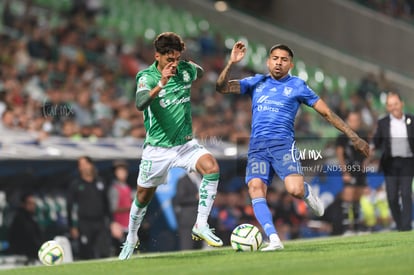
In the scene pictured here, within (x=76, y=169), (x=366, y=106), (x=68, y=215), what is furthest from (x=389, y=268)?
(x=366, y=106)

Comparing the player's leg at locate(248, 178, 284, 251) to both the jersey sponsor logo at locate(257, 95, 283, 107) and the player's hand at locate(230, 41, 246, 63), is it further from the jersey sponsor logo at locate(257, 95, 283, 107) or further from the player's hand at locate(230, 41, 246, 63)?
the player's hand at locate(230, 41, 246, 63)

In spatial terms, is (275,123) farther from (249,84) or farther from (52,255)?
(52,255)

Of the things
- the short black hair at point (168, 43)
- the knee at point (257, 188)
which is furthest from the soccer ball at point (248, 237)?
the short black hair at point (168, 43)

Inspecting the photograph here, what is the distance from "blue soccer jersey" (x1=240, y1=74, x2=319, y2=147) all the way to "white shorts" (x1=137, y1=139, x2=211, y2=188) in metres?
Answer: 0.78

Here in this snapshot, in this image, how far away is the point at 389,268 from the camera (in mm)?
10430

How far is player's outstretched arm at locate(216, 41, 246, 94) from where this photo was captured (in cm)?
1318

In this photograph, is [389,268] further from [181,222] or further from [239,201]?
[239,201]

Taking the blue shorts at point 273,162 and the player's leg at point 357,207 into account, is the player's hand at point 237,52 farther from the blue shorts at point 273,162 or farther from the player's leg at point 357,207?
the player's leg at point 357,207

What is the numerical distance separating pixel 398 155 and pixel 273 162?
4818 mm

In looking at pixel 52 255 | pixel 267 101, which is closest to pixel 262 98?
pixel 267 101

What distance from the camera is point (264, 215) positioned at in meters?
13.1

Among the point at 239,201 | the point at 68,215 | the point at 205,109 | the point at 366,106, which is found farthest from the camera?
the point at 366,106

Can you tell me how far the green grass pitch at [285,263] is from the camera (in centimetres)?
1064

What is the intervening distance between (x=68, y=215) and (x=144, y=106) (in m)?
7.44
